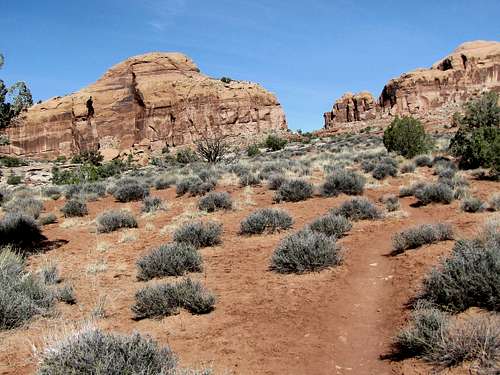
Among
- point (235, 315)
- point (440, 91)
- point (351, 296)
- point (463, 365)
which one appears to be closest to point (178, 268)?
point (235, 315)

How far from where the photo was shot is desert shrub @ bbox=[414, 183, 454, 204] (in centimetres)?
1333

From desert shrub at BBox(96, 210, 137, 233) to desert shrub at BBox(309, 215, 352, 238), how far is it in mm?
6424

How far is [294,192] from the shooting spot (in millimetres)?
15555

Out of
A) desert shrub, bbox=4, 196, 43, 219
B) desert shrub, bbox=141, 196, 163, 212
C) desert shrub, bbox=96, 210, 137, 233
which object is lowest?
desert shrub, bbox=96, 210, 137, 233

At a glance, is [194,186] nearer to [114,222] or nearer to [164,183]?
[164,183]

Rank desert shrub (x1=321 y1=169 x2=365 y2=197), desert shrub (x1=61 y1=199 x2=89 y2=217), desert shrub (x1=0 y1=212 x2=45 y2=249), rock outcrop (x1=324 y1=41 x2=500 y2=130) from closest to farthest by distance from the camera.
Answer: desert shrub (x1=0 y1=212 x2=45 y2=249) < desert shrub (x1=321 y1=169 x2=365 y2=197) < desert shrub (x1=61 y1=199 x2=89 y2=217) < rock outcrop (x1=324 y1=41 x2=500 y2=130)

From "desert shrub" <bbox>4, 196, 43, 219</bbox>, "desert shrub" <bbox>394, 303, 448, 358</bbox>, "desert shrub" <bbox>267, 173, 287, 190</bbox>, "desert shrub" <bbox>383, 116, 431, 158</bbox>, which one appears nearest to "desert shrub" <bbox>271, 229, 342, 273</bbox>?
"desert shrub" <bbox>394, 303, 448, 358</bbox>

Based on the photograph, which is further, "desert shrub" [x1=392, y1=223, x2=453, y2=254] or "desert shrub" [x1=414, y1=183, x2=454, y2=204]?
"desert shrub" [x1=414, y1=183, x2=454, y2=204]

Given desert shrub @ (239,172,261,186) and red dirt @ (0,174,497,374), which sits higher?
desert shrub @ (239,172,261,186)

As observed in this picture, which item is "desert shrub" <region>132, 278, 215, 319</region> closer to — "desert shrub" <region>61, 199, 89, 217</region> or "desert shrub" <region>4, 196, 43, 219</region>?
"desert shrub" <region>61, 199, 89, 217</region>

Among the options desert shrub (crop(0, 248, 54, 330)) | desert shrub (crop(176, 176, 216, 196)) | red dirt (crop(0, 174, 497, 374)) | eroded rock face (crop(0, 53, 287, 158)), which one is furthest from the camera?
eroded rock face (crop(0, 53, 287, 158))

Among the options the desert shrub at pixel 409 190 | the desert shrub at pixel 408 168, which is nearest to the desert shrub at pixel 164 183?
the desert shrub at pixel 408 168

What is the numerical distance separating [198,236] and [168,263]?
2462 mm

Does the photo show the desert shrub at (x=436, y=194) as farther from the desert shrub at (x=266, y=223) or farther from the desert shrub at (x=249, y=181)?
the desert shrub at (x=249, y=181)
